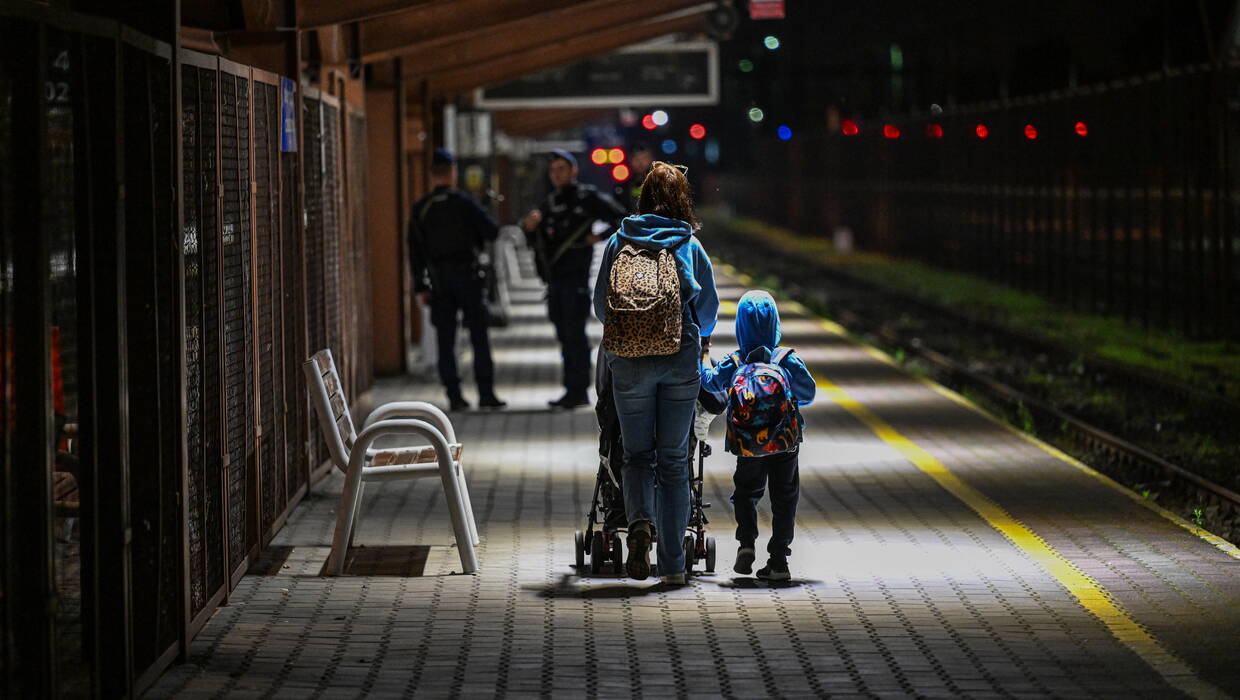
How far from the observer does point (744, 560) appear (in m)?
9.04

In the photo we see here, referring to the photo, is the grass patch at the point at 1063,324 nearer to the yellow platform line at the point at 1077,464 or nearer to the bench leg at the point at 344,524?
the yellow platform line at the point at 1077,464

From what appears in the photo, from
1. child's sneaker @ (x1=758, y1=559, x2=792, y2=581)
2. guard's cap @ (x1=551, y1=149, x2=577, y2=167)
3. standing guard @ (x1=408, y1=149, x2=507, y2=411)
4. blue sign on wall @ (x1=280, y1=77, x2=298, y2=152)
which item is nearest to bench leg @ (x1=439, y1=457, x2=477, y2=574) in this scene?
child's sneaker @ (x1=758, y1=559, x2=792, y2=581)

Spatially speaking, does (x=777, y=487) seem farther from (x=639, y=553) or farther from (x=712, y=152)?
(x=712, y=152)

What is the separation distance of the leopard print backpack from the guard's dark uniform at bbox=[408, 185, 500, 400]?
7.29 meters

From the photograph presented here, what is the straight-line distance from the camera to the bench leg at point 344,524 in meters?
9.08

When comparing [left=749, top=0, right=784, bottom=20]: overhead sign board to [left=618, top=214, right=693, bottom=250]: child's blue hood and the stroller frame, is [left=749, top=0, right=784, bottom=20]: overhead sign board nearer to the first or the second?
the stroller frame

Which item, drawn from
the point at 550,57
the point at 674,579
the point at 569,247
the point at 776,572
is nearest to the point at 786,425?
the point at 776,572

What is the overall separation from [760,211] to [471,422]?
235 ft

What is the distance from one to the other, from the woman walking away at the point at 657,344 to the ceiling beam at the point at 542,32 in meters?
12.1

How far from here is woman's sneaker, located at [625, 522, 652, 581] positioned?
875 centimetres

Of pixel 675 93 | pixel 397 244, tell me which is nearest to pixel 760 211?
pixel 675 93

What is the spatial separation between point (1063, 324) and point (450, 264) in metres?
14.1

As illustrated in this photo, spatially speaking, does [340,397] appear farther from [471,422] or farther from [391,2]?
[471,422]

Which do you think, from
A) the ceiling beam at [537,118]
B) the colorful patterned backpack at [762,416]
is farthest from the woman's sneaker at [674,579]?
the ceiling beam at [537,118]
